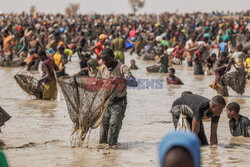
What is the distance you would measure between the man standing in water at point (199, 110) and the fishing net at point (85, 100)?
33.7 inches

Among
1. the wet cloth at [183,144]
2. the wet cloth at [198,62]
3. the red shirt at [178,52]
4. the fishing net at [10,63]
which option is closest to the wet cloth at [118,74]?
the wet cloth at [183,144]

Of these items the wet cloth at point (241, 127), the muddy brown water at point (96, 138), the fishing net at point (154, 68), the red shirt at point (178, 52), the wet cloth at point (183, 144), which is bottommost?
the muddy brown water at point (96, 138)

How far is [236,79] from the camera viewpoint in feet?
39.2

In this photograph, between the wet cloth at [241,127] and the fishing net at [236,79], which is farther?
the fishing net at [236,79]

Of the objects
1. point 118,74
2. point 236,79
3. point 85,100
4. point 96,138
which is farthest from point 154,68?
point 118,74

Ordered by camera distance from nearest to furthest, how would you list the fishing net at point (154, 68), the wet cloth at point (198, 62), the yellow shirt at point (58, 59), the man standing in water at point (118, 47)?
1. the yellow shirt at point (58, 59)
2. the man standing in water at point (118, 47)
3. the wet cloth at point (198, 62)
4. the fishing net at point (154, 68)

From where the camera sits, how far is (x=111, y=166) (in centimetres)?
598

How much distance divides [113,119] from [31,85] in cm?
530

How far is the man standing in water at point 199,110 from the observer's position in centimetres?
588

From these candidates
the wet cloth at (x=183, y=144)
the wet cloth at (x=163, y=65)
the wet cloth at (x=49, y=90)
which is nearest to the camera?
the wet cloth at (x=183, y=144)

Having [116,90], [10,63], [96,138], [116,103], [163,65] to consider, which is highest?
[116,90]

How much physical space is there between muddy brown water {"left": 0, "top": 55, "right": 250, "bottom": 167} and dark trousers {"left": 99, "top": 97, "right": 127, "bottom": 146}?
22cm
